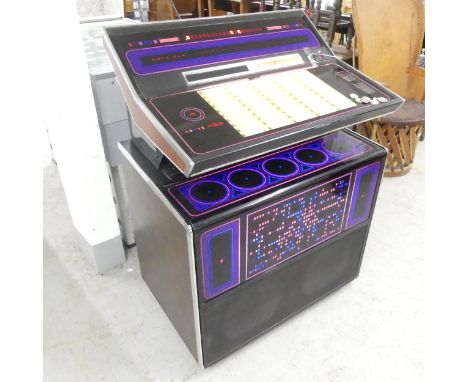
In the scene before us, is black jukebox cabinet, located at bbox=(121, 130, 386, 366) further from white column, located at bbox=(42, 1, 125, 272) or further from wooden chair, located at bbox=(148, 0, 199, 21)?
wooden chair, located at bbox=(148, 0, 199, 21)

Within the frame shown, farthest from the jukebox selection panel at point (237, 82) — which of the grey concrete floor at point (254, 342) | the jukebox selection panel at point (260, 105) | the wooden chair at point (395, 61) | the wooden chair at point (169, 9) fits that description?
the wooden chair at point (169, 9)

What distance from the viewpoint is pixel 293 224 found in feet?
4.10

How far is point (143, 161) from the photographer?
1244 mm

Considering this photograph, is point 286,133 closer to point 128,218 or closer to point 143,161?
point 143,161

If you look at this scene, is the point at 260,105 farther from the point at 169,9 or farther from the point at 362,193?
the point at 169,9

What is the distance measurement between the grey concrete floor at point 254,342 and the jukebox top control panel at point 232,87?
0.84 m

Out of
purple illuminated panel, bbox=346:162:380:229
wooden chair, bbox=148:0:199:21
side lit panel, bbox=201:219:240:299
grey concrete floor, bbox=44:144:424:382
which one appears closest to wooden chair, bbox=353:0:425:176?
grey concrete floor, bbox=44:144:424:382

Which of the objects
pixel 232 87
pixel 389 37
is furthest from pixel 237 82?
pixel 389 37

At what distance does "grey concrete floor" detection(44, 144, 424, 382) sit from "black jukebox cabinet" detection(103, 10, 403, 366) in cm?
10

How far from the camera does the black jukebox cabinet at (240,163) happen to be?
1033 mm

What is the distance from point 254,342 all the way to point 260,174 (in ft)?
2.27

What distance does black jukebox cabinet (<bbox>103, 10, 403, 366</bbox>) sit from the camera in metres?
1.03

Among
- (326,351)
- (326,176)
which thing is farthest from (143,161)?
(326,351)

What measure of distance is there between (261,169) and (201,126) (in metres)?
0.30
